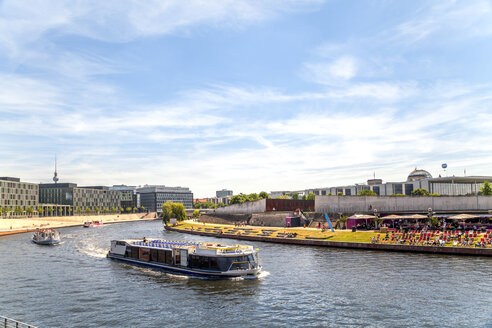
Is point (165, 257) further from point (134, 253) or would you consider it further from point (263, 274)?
point (263, 274)

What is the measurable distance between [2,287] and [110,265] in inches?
705

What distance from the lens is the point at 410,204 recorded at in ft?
326

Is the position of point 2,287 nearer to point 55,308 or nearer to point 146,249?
point 55,308

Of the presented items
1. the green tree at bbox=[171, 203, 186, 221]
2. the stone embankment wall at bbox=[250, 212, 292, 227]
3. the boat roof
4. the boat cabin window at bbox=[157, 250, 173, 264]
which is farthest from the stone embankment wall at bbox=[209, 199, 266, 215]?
the boat cabin window at bbox=[157, 250, 173, 264]

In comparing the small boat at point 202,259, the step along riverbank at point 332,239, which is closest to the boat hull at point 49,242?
the step along riverbank at point 332,239

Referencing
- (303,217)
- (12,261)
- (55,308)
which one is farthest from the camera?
(303,217)

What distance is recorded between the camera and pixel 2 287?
4647 centimetres

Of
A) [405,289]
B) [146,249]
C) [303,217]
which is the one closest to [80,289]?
[146,249]

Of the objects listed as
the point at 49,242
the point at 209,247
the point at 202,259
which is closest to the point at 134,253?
the point at 202,259

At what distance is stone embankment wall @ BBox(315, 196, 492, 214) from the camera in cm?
9856

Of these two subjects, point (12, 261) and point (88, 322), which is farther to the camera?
point (12, 261)

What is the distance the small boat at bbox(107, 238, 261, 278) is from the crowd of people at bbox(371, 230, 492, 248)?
2797cm

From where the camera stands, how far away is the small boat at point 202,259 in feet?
164

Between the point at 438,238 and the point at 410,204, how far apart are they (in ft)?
111
